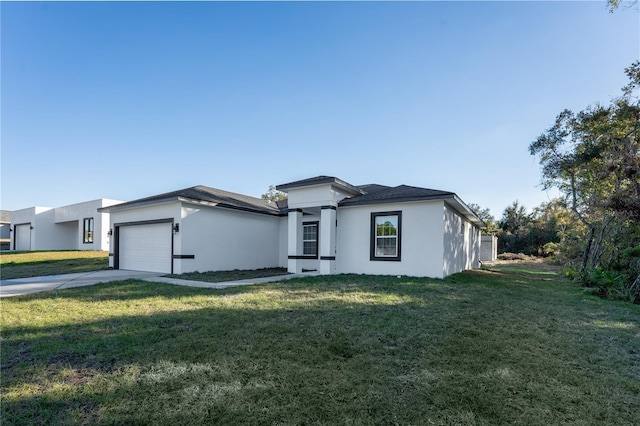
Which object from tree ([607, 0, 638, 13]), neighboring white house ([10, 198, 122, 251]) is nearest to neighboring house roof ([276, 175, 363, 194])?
tree ([607, 0, 638, 13])

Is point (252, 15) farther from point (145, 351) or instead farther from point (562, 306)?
point (562, 306)

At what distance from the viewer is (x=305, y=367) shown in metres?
3.57

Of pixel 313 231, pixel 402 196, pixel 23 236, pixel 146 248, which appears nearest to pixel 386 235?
pixel 402 196

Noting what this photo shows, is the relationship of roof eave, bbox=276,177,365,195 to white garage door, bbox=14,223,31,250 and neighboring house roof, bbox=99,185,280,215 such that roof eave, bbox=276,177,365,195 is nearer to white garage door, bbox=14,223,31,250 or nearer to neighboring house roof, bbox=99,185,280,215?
neighboring house roof, bbox=99,185,280,215

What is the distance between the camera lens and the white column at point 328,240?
1238cm

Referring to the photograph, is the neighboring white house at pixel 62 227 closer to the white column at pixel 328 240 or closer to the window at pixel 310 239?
the window at pixel 310 239

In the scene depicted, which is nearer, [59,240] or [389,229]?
[389,229]

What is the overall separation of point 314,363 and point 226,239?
11099 millimetres

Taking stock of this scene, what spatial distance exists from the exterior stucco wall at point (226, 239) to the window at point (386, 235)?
611cm

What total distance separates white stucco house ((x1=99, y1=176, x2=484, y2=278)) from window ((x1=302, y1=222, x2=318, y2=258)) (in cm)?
5

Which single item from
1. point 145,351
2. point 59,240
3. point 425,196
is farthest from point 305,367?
point 59,240

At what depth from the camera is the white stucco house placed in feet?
36.7

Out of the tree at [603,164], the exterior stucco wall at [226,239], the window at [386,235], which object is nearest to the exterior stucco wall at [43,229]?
the exterior stucco wall at [226,239]

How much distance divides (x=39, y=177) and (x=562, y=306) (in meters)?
19.2
